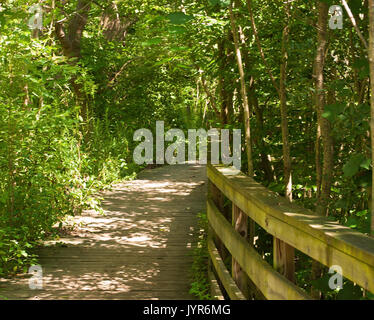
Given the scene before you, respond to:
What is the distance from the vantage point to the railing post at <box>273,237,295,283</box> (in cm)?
271

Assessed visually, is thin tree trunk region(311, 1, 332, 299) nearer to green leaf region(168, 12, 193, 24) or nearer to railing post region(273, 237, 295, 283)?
railing post region(273, 237, 295, 283)

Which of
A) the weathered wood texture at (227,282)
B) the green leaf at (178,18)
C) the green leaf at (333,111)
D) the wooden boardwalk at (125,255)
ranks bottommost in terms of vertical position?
the wooden boardwalk at (125,255)

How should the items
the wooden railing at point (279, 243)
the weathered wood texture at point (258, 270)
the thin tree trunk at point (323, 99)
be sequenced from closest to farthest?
the wooden railing at point (279, 243)
the weathered wood texture at point (258, 270)
the thin tree trunk at point (323, 99)

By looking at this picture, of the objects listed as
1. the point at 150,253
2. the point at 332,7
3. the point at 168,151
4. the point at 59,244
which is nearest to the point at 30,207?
the point at 59,244

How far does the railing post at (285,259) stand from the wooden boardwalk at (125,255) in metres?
2.36

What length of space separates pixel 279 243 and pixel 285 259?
0.09 meters

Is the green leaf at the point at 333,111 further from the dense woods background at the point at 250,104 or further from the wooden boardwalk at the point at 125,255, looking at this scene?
the wooden boardwalk at the point at 125,255

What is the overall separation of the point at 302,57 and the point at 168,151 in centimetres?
1587

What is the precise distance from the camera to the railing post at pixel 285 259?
2715 mm

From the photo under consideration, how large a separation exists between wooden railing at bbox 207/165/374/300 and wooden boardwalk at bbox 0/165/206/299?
93 centimetres

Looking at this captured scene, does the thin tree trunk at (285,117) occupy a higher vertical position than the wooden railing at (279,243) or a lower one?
higher

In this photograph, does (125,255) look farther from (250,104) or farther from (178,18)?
(178,18)

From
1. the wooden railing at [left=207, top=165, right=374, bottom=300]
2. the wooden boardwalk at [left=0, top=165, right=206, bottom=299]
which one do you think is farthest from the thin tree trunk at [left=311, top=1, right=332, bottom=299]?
the wooden boardwalk at [left=0, top=165, right=206, bottom=299]

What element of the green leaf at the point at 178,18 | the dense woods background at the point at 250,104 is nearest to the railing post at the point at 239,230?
the dense woods background at the point at 250,104
